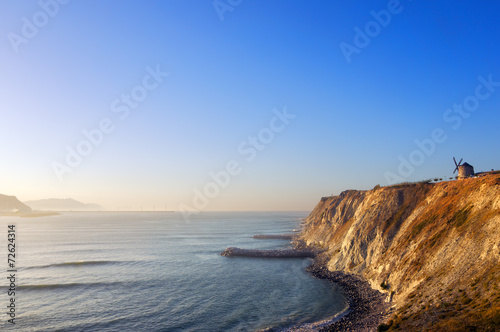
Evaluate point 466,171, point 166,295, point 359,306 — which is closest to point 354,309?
point 359,306

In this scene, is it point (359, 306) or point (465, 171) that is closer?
point (359, 306)

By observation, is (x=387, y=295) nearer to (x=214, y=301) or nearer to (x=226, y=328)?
(x=226, y=328)

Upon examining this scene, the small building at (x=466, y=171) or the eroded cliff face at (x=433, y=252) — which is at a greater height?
the small building at (x=466, y=171)

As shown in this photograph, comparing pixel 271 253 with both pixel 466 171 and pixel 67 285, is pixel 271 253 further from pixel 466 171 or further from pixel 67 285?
pixel 466 171

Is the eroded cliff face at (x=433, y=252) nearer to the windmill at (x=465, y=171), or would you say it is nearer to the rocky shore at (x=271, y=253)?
the windmill at (x=465, y=171)

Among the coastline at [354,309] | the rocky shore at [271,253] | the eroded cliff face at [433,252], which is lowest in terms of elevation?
the rocky shore at [271,253]

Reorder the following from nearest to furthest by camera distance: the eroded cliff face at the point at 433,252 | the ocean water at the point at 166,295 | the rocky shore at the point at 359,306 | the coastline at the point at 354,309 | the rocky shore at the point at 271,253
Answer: the eroded cliff face at the point at 433,252
the rocky shore at the point at 359,306
the coastline at the point at 354,309
the ocean water at the point at 166,295
the rocky shore at the point at 271,253

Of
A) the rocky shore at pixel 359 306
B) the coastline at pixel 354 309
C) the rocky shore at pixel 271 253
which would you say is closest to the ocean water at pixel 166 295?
the coastline at pixel 354 309

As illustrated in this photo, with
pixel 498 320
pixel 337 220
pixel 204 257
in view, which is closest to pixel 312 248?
pixel 337 220

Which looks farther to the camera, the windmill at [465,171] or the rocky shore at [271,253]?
the rocky shore at [271,253]
